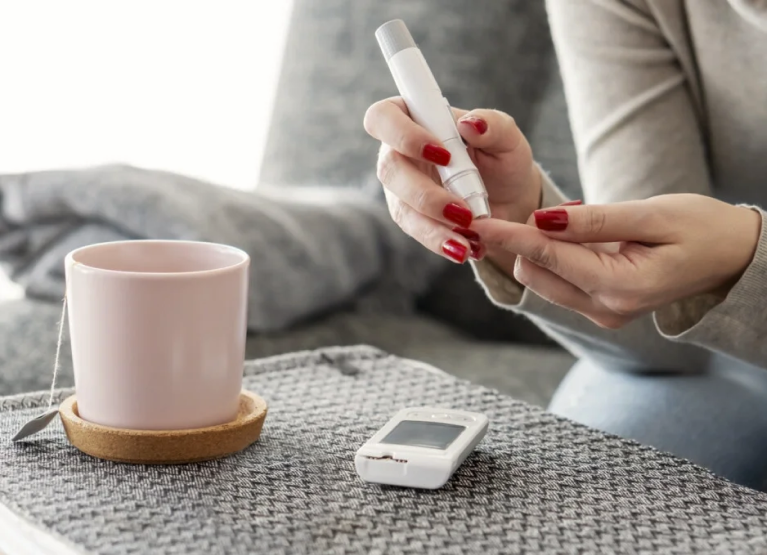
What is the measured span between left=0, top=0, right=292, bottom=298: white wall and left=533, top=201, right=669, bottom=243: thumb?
841 millimetres

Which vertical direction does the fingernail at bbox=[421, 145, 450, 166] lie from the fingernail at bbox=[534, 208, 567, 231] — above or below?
above

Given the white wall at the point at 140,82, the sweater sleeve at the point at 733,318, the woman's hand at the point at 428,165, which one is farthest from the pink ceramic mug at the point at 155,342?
the white wall at the point at 140,82

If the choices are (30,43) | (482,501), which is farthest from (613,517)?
(30,43)

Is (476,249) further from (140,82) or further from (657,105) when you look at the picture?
(140,82)

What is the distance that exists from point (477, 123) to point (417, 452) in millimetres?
245

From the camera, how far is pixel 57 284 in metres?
0.99

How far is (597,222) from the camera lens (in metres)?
0.57

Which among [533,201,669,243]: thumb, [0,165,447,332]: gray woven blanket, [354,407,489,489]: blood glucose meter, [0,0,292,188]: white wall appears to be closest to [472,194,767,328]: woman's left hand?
[533,201,669,243]: thumb

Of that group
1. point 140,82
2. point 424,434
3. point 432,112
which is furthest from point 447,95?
point 424,434

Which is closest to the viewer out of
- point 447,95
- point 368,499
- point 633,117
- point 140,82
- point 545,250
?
point 368,499

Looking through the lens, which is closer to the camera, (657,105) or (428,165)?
(428,165)

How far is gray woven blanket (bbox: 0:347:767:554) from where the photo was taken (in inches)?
17.1

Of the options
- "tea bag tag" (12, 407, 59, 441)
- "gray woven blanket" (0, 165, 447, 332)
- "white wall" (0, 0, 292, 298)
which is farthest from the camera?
"white wall" (0, 0, 292, 298)

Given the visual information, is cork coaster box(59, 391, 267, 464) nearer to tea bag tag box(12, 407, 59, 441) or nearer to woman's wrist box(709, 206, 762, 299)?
tea bag tag box(12, 407, 59, 441)
